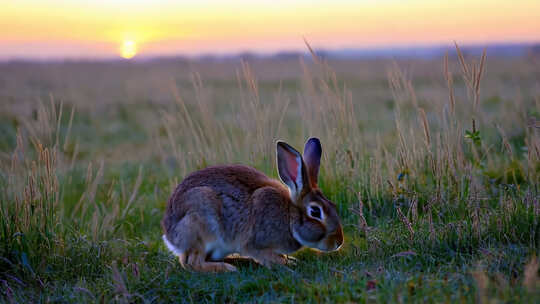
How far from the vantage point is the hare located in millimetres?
3947

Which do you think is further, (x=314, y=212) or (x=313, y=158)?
(x=313, y=158)

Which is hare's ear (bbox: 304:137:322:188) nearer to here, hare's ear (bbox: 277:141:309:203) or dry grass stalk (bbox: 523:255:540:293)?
hare's ear (bbox: 277:141:309:203)

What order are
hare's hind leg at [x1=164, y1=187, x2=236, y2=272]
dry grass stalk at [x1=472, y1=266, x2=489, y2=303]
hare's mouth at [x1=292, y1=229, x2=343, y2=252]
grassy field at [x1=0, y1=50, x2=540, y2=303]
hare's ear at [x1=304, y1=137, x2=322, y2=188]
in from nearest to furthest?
1. dry grass stalk at [x1=472, y1=266, x2=489, y2=303]
2. grassy field at [x1=0, y1=50, x2=540, y2=303]
3. hare's mouth at [x1=292, y1=229, x2=343, y2=252]
4. hare's hind leg at [x1=164, y1=187, x2=236, y2=272]
5. hare's ear at [x1=304, y1=137, x2=322, y2=188]

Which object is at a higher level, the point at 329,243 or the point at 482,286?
the point at 482,286

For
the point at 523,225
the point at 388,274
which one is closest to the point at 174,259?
the point at 388,274

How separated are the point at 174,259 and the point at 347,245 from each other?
150 cm

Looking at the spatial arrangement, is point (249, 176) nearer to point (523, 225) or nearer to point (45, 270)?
point (45, 270)

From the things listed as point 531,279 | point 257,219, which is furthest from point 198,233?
point 531,279

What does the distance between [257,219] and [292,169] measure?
19.5 inches

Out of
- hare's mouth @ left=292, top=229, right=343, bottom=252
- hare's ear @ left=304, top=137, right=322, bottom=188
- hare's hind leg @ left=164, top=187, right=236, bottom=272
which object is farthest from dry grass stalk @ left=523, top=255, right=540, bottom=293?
hare's hind leg @ left=164, top=187, right=236, bottom=272

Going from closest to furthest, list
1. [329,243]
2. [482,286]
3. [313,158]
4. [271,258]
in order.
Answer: [482,286] < [329,243] < [271,258] < [313,158]

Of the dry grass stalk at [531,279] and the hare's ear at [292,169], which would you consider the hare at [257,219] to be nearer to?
the hare's ear at [292,169]

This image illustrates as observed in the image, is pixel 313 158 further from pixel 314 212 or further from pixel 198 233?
pixel 198 233

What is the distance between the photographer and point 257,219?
407 centimetres
